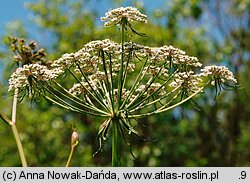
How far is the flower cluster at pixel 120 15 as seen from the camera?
10.9 ft

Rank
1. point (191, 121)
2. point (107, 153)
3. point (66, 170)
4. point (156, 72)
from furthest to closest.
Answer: point (191, 121) → point (107, 153) → point (156, 72) → point (66, 170)

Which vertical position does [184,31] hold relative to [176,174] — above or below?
above

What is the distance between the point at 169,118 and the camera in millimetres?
18219

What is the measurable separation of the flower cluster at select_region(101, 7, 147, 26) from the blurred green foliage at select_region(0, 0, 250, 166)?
528 inches

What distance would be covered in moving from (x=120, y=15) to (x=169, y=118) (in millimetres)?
14999

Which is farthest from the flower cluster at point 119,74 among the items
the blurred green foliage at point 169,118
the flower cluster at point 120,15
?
the blurred green foliage at point 169,118

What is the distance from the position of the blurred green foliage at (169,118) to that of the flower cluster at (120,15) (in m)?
13.4

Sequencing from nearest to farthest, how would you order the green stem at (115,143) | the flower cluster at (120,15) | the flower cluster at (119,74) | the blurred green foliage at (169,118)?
the green stem at (115,143) → the flower cluster at (119,74) → the flower cluster at (120,15) → the blurred green foliage at (169,118)

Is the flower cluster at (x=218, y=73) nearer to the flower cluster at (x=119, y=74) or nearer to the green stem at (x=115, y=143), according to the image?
the flower cluster at (x=119, y=74)

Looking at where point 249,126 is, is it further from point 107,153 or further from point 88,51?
point 88,51

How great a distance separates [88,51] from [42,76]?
287 mm

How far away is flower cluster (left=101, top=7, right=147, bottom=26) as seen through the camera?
3332 mm

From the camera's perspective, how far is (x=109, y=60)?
10.9ft

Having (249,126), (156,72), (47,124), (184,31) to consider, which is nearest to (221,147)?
(249,126)
